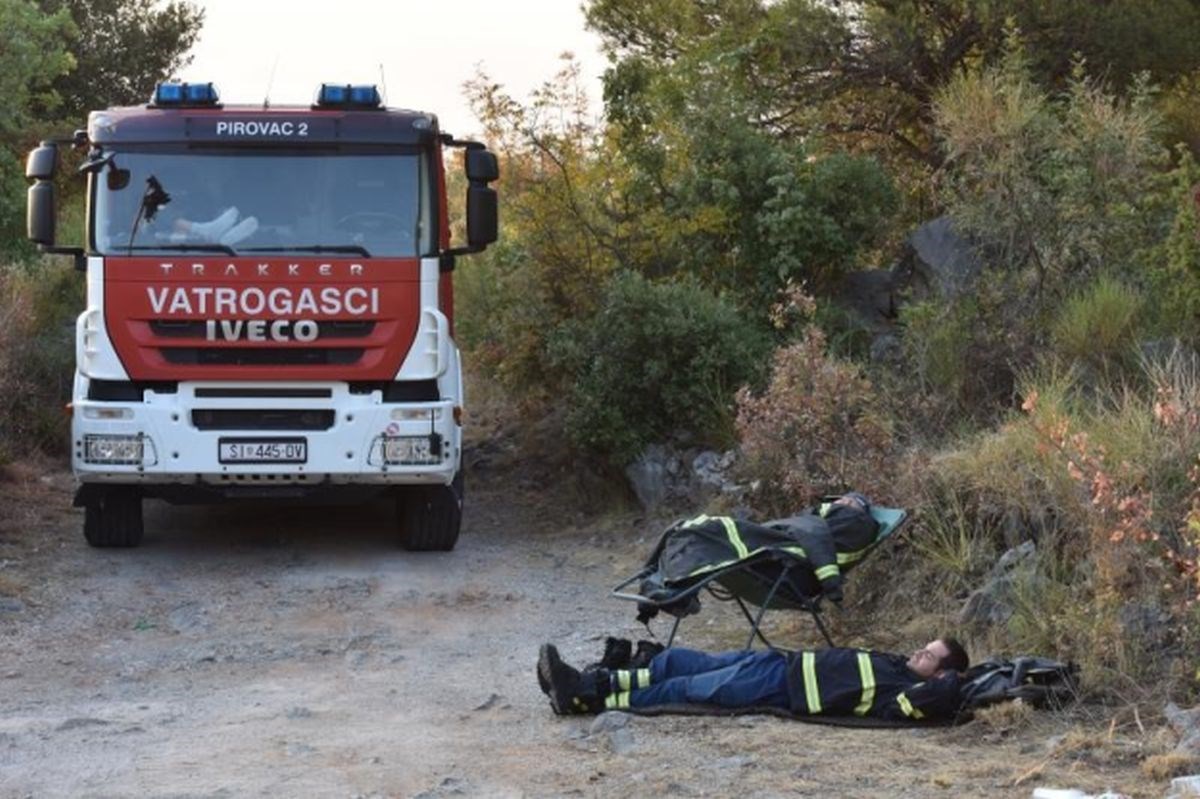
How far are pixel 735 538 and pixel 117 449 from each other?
487cm

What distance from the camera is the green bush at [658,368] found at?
45.5 ft

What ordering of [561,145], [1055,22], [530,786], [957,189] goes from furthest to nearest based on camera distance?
[1055,22] → [561,145] → [957,189] → [530,786]

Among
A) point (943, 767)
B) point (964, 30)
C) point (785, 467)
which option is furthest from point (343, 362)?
point (964, 30)

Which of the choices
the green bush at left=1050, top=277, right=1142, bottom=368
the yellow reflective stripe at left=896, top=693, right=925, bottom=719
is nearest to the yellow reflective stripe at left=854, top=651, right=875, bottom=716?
the yellow reflective stripe at left=896, top=693, right=925, bottom=719

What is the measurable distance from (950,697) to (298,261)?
5800 mm

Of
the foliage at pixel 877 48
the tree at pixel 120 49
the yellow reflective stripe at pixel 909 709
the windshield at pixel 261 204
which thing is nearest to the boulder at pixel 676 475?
the windshield at pixel 261 204

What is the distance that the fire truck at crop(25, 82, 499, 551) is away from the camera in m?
11.8

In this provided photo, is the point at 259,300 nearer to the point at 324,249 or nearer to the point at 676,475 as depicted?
the point at 324,249

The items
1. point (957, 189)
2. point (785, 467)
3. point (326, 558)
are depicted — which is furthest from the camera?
point (957, 189)

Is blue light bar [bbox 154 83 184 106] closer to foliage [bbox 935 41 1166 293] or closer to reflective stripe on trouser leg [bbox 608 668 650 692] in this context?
foliage [bbox 935 41 1166 293]

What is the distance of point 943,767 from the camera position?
6957mm

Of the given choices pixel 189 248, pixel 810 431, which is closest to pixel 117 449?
pixel 189 248

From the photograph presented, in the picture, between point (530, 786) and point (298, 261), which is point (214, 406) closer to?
point (298, 261)

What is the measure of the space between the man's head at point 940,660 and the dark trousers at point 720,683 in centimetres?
57
